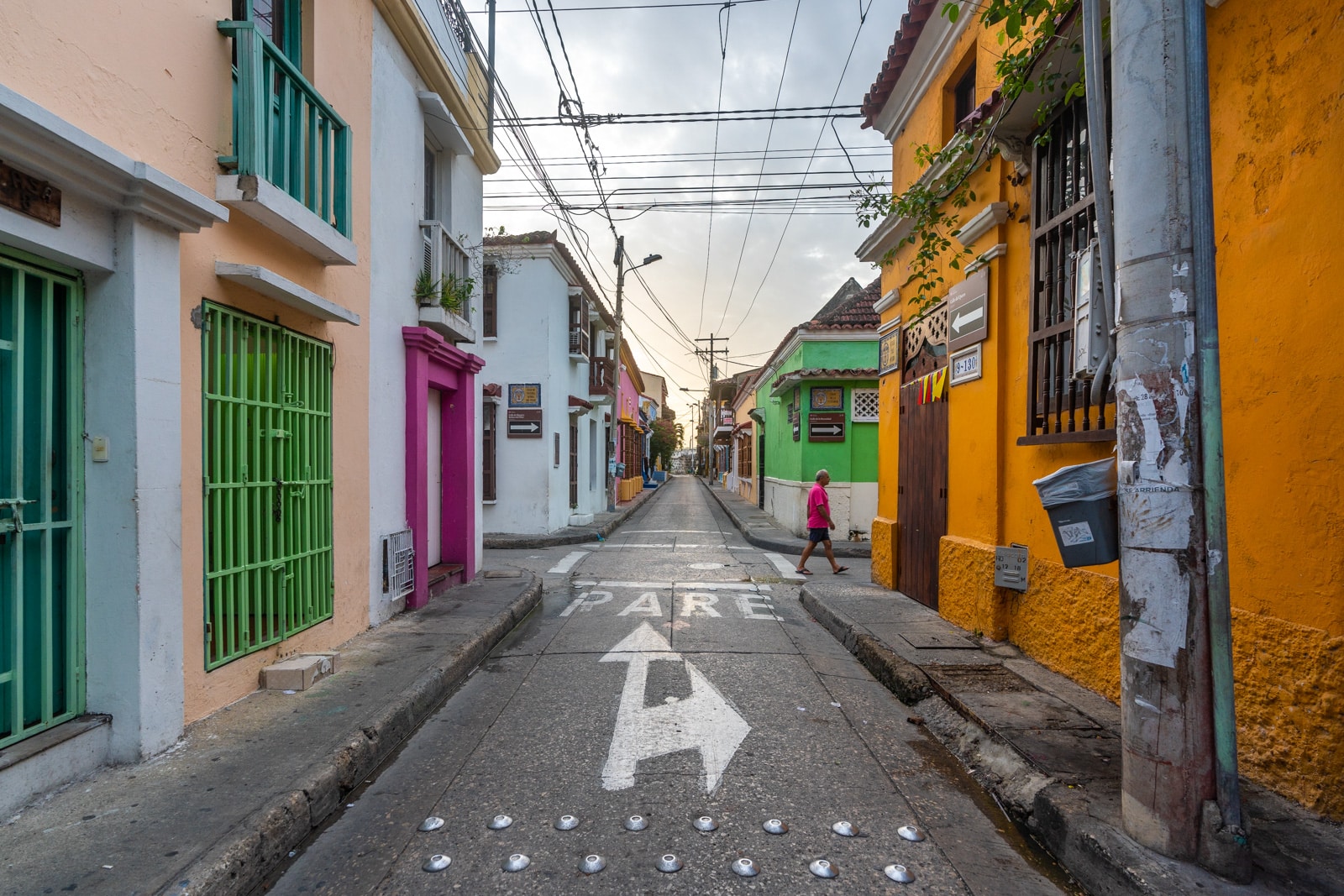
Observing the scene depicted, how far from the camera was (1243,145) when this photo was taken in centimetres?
347

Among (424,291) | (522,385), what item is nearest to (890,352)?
(424,291)

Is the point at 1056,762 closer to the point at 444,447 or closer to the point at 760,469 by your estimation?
the point at 444,447

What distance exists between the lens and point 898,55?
7898 mm

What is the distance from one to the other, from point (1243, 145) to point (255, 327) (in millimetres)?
5655

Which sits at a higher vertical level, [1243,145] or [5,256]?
[1243,145]

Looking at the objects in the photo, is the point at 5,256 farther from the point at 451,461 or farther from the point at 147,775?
the point at 451,461

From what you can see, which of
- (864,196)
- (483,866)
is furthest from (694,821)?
(864,196)

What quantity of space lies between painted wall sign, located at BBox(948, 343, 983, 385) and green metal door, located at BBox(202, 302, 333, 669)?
5453mm

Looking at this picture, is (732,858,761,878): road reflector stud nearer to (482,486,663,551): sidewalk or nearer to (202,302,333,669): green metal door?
(202,302,333,669): green metal door

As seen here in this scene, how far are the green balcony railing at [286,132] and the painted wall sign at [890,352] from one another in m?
6.17

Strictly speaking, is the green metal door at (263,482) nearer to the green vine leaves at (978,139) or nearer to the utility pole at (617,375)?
the green vine leaves at (978,139)

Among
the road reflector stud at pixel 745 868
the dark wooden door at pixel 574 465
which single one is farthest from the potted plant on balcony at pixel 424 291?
the dark wooden door at pixel 574 465

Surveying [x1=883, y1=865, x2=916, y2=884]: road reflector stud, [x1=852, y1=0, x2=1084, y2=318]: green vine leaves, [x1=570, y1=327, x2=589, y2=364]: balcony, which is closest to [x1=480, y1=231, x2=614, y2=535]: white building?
[x1=570, y1=327, x2=589, y2=364]: balcony

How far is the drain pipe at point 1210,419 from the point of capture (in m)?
2.55
